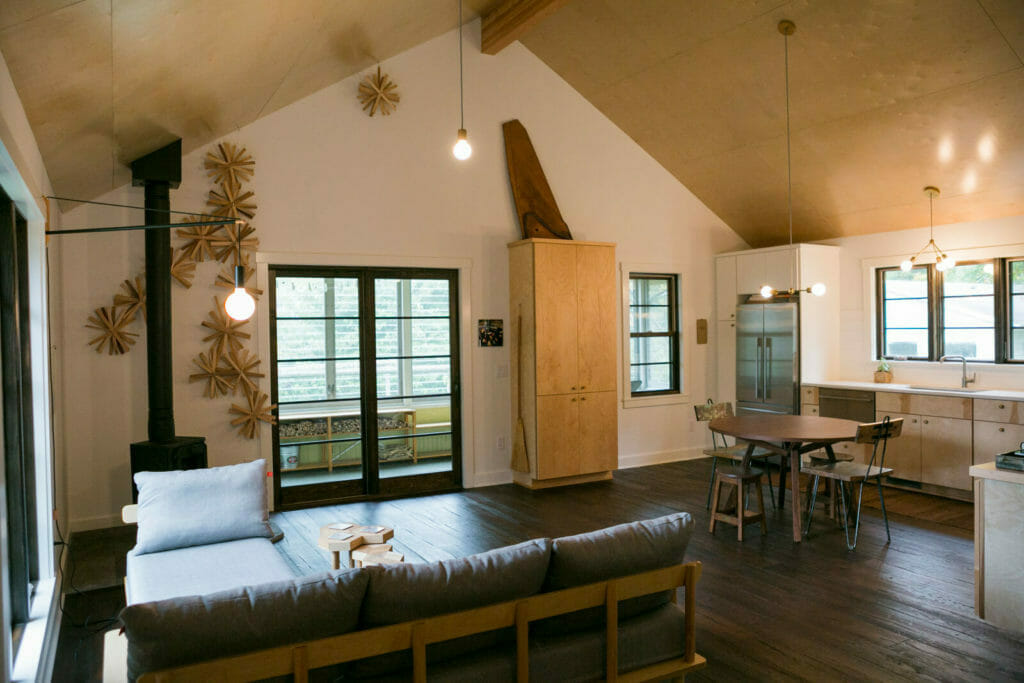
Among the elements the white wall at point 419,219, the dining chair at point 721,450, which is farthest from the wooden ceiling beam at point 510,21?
the dining chair at point 721,450

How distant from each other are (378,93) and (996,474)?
5431mm

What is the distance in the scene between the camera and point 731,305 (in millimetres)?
8062

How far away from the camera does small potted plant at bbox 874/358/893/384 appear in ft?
23.2

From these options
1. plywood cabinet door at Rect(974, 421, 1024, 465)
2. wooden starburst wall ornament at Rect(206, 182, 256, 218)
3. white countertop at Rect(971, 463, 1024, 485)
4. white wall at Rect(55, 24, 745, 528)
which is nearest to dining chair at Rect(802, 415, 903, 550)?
white countertop at Rect(971, 463, 1024, 485)

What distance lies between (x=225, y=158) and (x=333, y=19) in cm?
175

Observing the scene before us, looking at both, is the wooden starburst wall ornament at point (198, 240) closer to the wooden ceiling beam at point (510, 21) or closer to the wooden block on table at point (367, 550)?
the wooden ceiling beam at point (510, 21)

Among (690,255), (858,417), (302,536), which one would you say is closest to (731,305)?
(690,255)

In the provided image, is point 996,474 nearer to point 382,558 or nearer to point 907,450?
point 907,450

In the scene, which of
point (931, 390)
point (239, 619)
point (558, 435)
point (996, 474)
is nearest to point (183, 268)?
point (558, 435)

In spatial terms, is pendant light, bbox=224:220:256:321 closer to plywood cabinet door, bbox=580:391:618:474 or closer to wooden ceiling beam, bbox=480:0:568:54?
wooden ceiling beam, bbox=480:0:568:54

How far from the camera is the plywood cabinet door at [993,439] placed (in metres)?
5.68

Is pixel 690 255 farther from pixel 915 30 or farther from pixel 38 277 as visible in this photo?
pixel 38 277

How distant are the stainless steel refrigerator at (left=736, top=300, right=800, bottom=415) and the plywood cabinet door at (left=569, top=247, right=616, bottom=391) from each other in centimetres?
186

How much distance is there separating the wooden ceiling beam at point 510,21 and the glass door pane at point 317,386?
2625 millimetres
